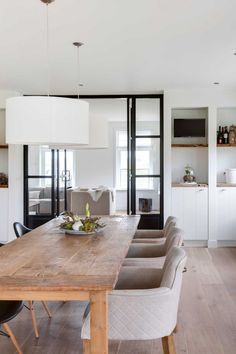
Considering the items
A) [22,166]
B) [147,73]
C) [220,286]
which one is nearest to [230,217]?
[220,286]

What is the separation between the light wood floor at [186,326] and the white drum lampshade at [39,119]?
1468 mm

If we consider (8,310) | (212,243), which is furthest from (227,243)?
(8,310)

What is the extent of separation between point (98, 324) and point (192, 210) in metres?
4.52

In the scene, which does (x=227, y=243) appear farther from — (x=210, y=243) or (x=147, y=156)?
(x=147, y=156)

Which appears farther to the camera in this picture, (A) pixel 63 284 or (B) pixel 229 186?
(B) pixel 229 186

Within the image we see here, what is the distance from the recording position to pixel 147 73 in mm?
5184

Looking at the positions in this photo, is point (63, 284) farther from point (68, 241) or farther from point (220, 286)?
point (220, 286)

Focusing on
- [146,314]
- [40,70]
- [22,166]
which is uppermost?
[40,70]

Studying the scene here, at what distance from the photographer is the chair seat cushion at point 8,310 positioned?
2331mm

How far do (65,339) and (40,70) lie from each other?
339 centimetres

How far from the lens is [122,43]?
398 cm

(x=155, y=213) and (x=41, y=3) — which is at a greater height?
(x=41, y=3)

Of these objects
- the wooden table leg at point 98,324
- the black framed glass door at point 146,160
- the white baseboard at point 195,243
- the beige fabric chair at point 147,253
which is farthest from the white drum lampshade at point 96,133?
the white baseboard at point 195,243

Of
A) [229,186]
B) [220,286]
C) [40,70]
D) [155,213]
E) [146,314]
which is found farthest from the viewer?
[155,213]
